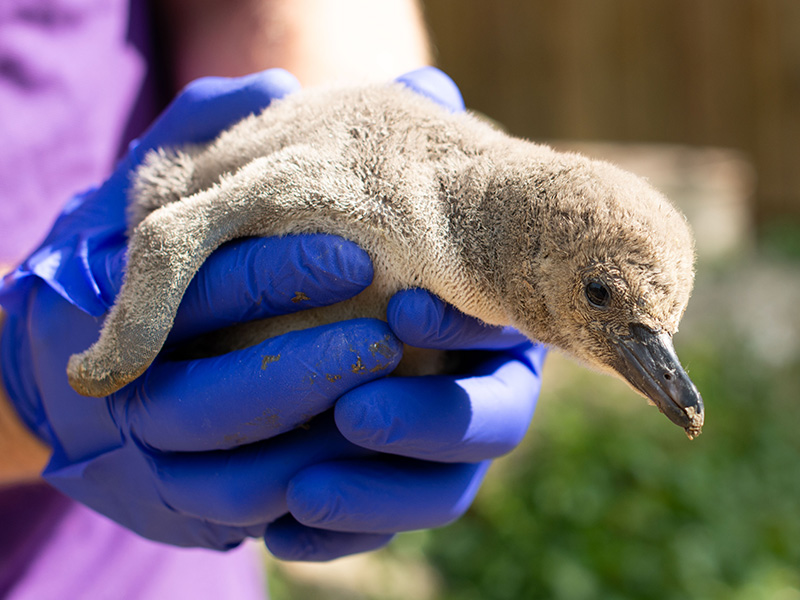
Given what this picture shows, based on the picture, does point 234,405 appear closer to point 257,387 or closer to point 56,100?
point 257,387

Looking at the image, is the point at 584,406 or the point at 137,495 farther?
the point at 584,406

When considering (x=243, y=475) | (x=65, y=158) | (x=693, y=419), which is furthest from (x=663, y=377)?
(x=65, y=158)

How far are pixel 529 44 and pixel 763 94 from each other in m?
2.87

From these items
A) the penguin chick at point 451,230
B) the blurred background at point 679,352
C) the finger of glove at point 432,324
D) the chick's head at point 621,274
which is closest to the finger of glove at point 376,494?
the finger of glove at point 432,324

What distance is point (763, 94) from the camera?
7910 millimetres

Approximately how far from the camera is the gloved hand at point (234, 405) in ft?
5.54

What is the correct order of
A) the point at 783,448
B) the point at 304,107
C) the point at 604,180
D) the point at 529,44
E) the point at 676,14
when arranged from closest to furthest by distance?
the point at 604,180, the point at 304,107, the point at 783,448, the point at 676,14, the point at 529,44

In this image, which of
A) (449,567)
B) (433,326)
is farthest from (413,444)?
(449,567)

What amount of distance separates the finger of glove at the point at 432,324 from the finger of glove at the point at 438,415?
0.37ft

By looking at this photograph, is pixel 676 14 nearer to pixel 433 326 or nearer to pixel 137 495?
pixel 433 326

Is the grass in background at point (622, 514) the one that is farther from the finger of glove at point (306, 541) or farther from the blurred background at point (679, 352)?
the finger of glove at point (306, 541)

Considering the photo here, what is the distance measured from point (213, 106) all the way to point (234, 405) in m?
0.89

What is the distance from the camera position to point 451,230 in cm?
169

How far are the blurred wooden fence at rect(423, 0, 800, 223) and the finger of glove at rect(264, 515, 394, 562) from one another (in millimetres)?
7541
